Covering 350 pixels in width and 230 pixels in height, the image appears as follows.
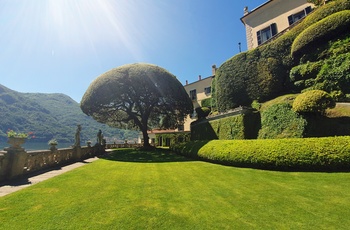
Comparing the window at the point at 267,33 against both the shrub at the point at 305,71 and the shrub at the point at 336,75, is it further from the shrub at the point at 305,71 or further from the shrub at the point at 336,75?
the shrub at the point at 336,75

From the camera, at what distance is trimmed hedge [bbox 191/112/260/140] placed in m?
16.2

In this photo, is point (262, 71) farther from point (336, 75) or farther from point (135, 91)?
point (135, 91)

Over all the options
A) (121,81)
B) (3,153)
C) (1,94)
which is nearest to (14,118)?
(1,94)

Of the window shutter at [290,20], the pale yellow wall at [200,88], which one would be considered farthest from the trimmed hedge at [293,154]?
the pale yellow wall at [200,88]

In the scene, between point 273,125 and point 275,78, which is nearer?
point 273,125

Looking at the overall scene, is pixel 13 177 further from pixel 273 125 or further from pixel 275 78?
pixel 275 78

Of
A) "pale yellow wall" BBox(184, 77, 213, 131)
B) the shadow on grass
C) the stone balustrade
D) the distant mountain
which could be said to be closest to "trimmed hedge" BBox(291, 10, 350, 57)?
the shadow on grass

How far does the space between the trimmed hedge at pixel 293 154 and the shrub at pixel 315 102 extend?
287cm

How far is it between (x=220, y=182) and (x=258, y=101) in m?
14.2

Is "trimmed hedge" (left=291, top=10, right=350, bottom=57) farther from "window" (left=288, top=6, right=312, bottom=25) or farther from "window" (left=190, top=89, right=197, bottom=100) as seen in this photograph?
"window" (left=190, top=89, right=197, bottom=100)

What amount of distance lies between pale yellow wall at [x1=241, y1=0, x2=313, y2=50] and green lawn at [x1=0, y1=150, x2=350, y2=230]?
2274 cm

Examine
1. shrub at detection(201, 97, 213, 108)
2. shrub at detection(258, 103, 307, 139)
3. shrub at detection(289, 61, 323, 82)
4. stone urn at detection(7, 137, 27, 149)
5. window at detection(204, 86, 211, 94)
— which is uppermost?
window at detection(204, 86, 211, 94)

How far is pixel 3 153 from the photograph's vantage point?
8578mm

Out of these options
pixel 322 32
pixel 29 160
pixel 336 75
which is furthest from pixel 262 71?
pixel 29 160
